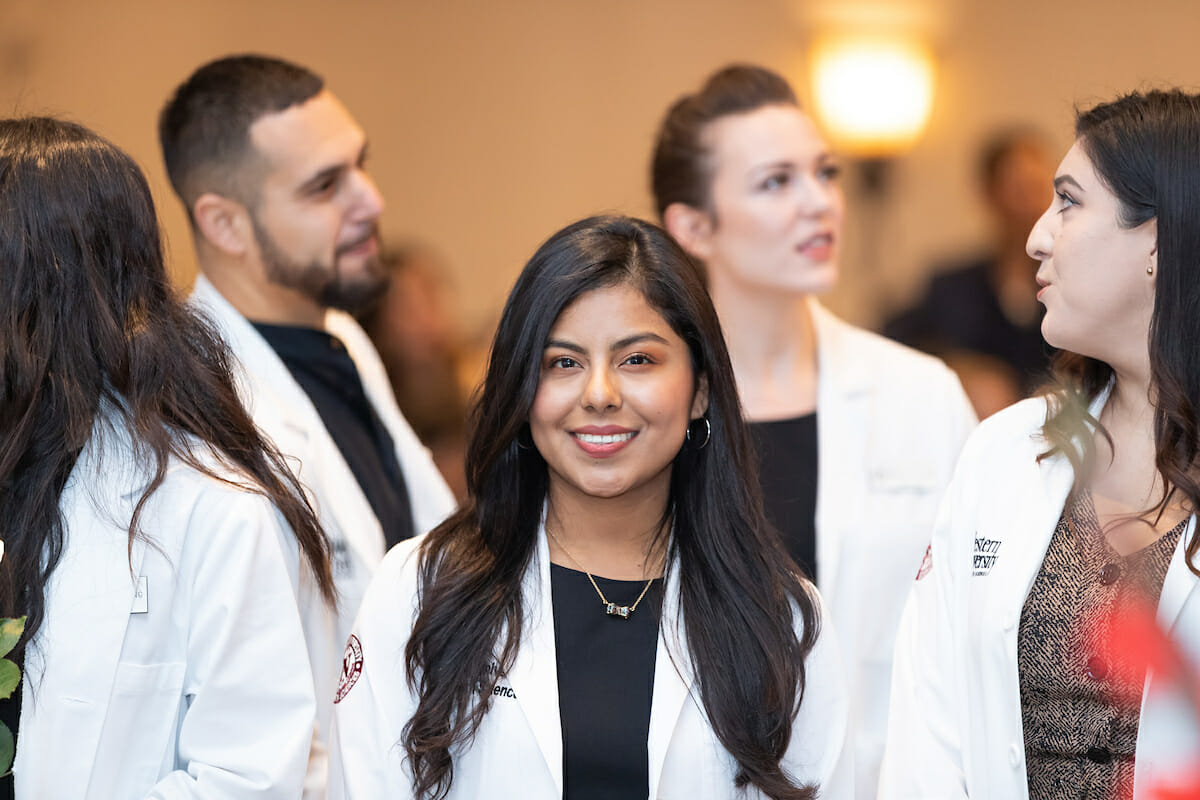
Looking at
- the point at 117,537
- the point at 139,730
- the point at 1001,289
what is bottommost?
the point at 139,730

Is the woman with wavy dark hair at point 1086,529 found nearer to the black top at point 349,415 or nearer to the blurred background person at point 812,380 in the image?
the blurred background person at point 812,380

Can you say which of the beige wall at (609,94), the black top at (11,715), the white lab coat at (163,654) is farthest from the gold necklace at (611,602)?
the beige wall at (609,94)

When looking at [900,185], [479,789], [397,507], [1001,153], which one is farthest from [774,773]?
[900,185]

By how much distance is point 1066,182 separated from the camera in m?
1.91

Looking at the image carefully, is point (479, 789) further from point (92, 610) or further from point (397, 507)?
point (397, 507)

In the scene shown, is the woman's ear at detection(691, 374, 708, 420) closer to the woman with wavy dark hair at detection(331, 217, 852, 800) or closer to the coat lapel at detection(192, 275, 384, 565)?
the woman with wavy dark hair at detection(331, 217, 852, 800)

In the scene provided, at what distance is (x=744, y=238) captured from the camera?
2779 millimetres

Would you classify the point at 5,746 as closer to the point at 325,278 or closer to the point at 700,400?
the point at 700,400

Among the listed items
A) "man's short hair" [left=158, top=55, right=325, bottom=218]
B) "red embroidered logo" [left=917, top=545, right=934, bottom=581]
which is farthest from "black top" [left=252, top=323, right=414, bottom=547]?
"red embroidered logo" [left=917, top=545, right=934, bottom=581]

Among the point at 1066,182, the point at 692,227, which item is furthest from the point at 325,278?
the point at 1066,182

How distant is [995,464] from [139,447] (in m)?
1.19

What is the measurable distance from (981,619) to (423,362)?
2867 mm

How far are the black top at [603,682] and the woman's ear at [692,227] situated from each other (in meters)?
1.07

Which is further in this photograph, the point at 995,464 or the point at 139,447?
the point at 995,464
